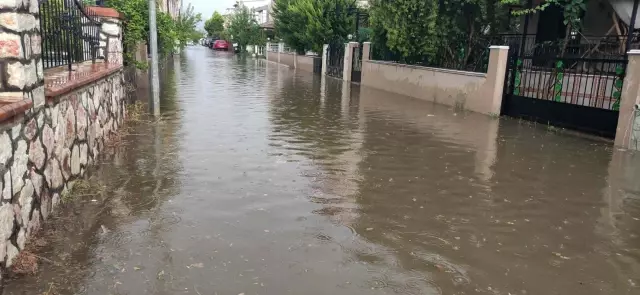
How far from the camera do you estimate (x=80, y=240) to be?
438cm

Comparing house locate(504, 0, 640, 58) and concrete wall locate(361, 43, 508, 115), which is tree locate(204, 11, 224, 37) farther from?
house locate(504, 0, 640, 58)

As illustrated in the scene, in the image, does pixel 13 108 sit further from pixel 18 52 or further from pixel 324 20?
pixel 324 20

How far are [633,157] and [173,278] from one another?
25.4ft

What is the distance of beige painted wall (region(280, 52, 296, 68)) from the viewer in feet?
111

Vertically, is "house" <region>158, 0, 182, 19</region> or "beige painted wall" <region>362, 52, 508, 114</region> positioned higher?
"house" <region>158, 0, 182, 19</region>

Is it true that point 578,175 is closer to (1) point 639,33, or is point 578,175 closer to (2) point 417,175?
(2) point 417,175

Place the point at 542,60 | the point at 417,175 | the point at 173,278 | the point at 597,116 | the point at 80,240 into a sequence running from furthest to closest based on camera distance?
the point at 542,60 < the point at 597,116 < the point at 417,175 < the point at 80,240 < the point at 173,278

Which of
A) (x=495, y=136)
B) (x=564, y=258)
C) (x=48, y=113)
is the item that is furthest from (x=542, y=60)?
(x=48, y=113)

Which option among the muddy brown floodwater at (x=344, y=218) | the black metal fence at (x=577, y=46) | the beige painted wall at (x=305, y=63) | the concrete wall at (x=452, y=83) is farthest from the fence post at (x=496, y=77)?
the beige painted wall at (x=305, y=63)

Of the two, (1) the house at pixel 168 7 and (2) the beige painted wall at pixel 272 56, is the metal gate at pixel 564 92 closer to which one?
(1) the house at pixel 168 7

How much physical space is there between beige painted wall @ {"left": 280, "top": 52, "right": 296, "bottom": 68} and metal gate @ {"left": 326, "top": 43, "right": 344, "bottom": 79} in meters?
7.38

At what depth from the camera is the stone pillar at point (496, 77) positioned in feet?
40.3

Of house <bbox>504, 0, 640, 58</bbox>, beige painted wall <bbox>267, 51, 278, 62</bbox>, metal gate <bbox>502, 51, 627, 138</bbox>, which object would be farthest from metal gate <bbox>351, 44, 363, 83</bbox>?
beige painted wall <bbox>267, 51, 278, 62</bbox>

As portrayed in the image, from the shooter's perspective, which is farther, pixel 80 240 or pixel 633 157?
pixel 633 157
